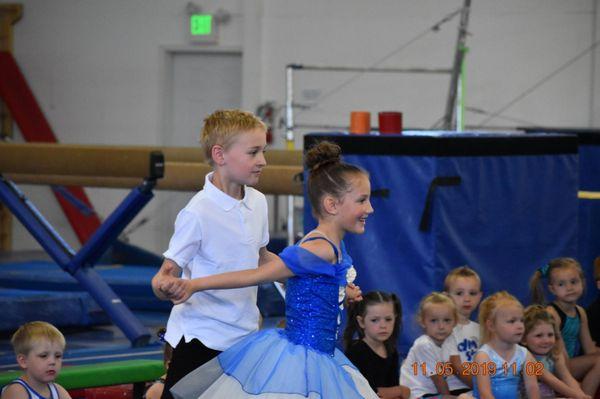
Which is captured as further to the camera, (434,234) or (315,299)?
(434,234)

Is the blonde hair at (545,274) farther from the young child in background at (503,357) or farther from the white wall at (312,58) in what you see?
→ the white wall at (312,58)

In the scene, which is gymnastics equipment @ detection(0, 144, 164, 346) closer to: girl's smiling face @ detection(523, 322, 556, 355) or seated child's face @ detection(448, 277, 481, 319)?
seated child's face @ detection(448, 277, 481, 319)

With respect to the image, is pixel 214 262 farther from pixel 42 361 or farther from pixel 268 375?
pixel 42 361

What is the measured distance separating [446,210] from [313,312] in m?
2.15

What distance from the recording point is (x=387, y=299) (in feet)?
14.0

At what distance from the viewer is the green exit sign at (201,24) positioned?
34.7 ft

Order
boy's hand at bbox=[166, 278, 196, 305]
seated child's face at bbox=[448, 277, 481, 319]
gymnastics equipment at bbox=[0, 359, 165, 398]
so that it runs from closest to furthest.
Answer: boy's hand at bbox=[166, 278, 196, 305] → gymnastics equipment at bbox=[0, 359, 165, 398] → seated child's face at bbox=[448, 277, 481, 319]

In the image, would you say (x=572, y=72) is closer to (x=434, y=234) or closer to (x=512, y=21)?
(x=512, y=21)

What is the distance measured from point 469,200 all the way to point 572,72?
187 inches

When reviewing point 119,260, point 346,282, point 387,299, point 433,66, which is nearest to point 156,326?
point 119,260

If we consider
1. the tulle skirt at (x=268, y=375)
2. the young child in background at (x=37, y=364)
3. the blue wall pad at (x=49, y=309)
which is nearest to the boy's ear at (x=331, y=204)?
the tulle skirt at (x=268, y=375)

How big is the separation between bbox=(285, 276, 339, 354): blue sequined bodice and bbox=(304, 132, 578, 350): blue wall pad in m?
2.01

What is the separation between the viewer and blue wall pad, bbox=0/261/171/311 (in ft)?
23.5

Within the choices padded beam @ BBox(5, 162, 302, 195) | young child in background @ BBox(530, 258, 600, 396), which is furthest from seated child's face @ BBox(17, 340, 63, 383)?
young child in background @ BBox(530, 258, 600, 396)
